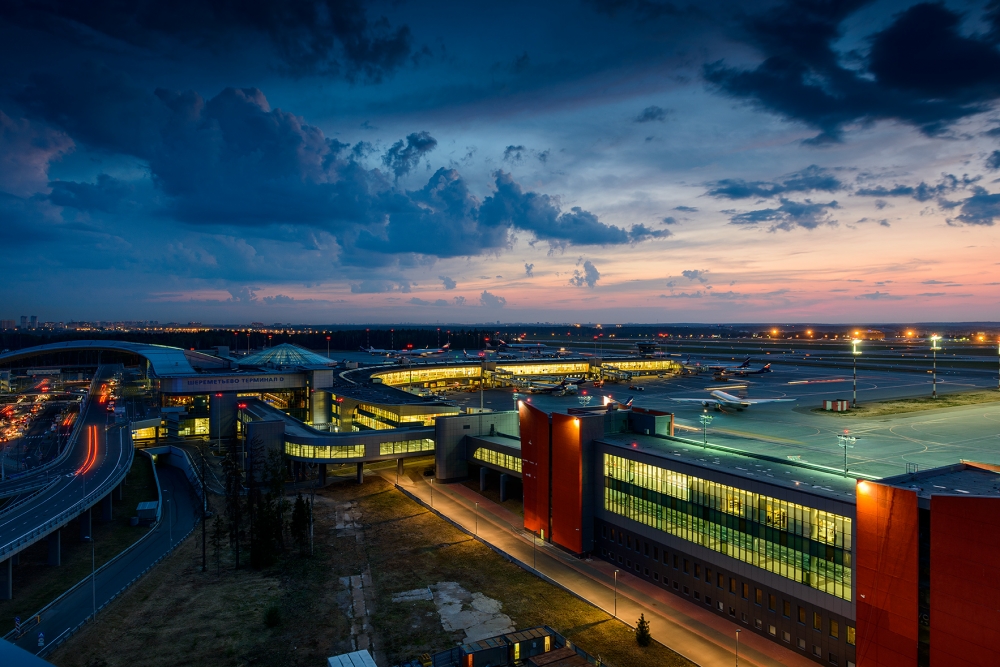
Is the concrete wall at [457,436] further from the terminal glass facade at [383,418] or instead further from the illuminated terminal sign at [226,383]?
the illuminated terminal sign at [226,383]

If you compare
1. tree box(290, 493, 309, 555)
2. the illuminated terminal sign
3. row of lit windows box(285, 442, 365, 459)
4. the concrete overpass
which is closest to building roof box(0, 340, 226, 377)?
the illuminated terminal sign

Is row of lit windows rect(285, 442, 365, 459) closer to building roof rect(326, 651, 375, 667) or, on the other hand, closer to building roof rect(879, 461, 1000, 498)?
building roof rect(326, 651, 375, 667)

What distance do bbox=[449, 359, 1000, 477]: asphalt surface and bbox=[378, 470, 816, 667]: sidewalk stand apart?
616 inches

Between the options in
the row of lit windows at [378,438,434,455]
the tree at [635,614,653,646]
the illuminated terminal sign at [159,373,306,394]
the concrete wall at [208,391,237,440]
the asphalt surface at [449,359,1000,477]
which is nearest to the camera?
the tree at [635,614,653,646]

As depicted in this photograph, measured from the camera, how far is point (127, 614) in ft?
130

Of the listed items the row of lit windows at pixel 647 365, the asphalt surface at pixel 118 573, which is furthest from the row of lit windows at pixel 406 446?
the row of lit windows at pixel 647 365

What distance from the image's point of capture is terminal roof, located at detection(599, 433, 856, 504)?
35312mm

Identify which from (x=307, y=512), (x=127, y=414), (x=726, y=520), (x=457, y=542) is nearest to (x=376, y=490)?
(x=307, y=512)

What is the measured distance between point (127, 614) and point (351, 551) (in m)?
16.7

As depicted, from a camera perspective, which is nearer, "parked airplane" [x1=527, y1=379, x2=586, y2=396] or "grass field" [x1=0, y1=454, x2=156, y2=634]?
"grass field" [x1=0, y1=454, x2=156, y2=634]

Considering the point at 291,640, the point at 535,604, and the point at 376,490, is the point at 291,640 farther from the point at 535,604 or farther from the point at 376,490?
the point at 376,490

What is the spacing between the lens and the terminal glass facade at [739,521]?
3272 cm

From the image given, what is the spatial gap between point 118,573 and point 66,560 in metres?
9.06

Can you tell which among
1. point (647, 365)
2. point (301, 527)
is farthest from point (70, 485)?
point (647, 365)
